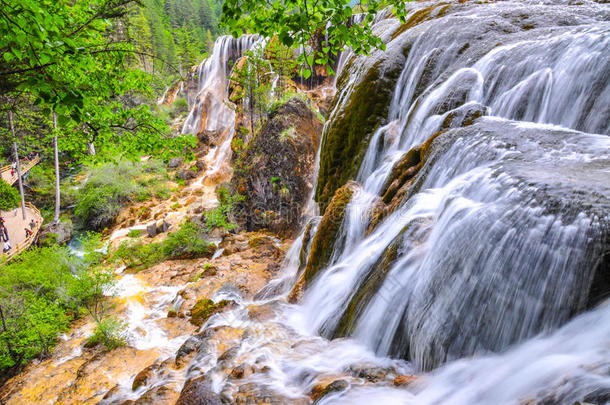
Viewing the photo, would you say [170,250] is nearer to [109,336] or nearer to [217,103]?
[109,336]

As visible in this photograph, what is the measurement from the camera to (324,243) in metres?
6.49

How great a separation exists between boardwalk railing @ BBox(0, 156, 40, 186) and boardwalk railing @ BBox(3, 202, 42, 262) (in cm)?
239

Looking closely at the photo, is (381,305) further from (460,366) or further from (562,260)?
(562,260)

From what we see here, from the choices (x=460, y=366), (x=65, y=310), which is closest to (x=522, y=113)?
(x=460, y=366)

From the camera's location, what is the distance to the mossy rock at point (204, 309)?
275 inches

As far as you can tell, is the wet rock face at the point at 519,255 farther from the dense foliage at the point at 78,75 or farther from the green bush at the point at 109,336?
the green bush at the point at 109,336

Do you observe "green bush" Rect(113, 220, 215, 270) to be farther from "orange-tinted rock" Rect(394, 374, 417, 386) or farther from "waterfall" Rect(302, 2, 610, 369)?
"orange-tinted rock" Rect(394, 374, 417, 386)

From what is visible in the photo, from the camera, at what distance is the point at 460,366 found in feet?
9.10

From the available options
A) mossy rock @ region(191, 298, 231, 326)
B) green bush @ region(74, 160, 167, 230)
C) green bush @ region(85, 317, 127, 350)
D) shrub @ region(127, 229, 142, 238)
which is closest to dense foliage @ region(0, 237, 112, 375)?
green bush @ region(85, 317, 127, 350)

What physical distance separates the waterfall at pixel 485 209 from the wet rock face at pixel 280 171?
17.8ft

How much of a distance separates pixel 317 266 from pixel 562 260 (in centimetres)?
456

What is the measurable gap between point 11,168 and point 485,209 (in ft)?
91.1

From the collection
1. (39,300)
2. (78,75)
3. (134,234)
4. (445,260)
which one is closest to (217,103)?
(134,234)

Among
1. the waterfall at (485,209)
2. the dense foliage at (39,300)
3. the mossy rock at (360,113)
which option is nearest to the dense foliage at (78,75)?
the waterfall at (485,209)
